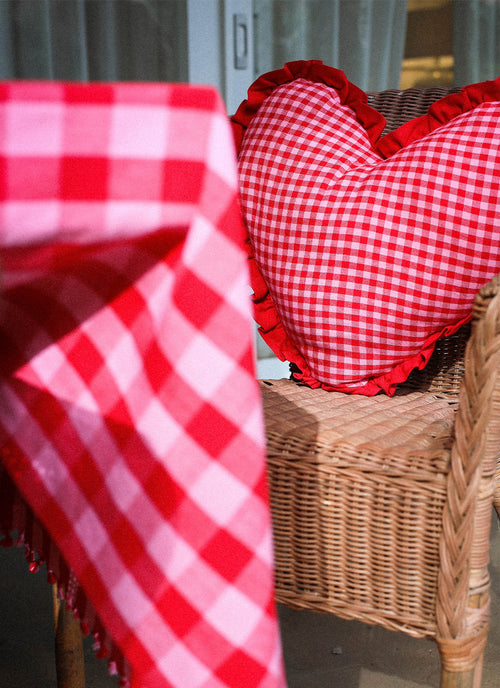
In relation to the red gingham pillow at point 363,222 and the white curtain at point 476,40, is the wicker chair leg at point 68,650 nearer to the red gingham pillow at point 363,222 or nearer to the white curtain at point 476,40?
the red gingham pillow at point 363,222

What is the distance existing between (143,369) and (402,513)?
0.37m

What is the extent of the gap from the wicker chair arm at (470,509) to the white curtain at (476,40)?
1.84 meters

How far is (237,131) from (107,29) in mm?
894

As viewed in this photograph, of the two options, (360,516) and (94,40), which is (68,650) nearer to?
(360,516)

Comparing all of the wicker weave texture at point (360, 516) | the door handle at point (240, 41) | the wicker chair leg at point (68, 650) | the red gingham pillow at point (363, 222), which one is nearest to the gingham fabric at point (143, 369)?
the wicker weave texture at point (360, 516)

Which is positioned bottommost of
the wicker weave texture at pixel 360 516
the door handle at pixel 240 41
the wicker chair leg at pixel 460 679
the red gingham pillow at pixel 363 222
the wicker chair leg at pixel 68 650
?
the wicker chair leg at pixel 68 650

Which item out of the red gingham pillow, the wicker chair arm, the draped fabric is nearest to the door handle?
the draped fabric

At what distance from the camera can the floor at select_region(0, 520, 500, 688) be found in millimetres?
1014

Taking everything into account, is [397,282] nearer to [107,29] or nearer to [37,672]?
[37,672]

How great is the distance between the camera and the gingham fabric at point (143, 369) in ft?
1.19

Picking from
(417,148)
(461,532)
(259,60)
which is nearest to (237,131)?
(417,148)

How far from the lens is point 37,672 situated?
1041mm

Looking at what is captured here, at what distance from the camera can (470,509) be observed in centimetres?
65

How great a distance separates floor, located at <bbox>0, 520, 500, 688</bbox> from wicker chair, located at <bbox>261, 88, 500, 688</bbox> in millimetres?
359
